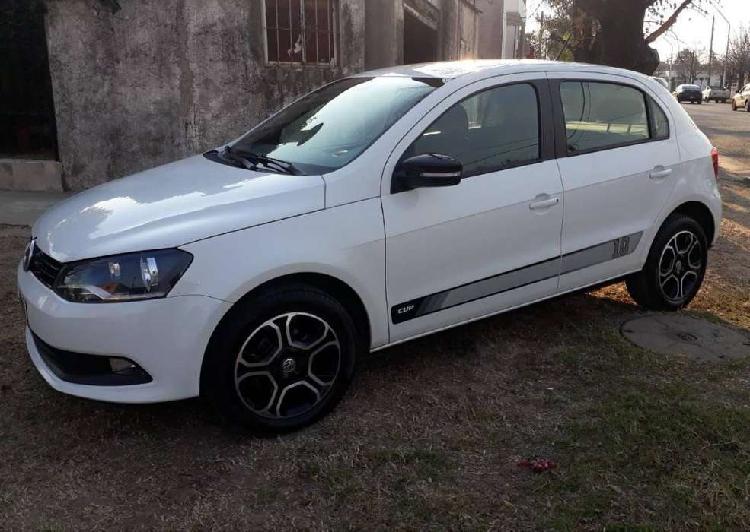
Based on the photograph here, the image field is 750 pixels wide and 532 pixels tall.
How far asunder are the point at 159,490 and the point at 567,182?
270 centimetres

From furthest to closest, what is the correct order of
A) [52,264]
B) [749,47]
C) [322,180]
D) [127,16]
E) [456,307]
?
[749,47]
[127,16]
[456,307]
[322,180]
[52,264]

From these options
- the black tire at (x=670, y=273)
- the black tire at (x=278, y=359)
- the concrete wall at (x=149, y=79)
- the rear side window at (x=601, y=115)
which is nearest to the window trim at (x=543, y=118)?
the rear side window at (x=601, y=115)

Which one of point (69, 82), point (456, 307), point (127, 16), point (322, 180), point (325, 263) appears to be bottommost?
point (456, 307)

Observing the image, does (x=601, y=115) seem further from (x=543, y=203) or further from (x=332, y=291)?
(x=332, y=291)

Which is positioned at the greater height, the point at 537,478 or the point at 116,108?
the point at 116,108

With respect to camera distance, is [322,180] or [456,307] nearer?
[322,180]

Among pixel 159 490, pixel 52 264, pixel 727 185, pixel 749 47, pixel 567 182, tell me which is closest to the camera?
pixel 159 490

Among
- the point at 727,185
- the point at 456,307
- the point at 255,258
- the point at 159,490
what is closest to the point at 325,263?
the point at 255,258

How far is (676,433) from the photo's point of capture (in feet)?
10.6

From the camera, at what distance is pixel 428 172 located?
3.30 m

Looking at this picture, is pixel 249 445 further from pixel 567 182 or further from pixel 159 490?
pixel 567 182

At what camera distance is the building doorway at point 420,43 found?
46.3 ft

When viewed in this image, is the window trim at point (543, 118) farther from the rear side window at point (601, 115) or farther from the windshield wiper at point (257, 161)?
the windshield wiper at point (257, 161)

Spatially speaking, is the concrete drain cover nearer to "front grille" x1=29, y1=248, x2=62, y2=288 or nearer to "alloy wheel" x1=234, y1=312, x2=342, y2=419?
"alloy wheel" x1=234, y1=312, x2=342, y2=419
